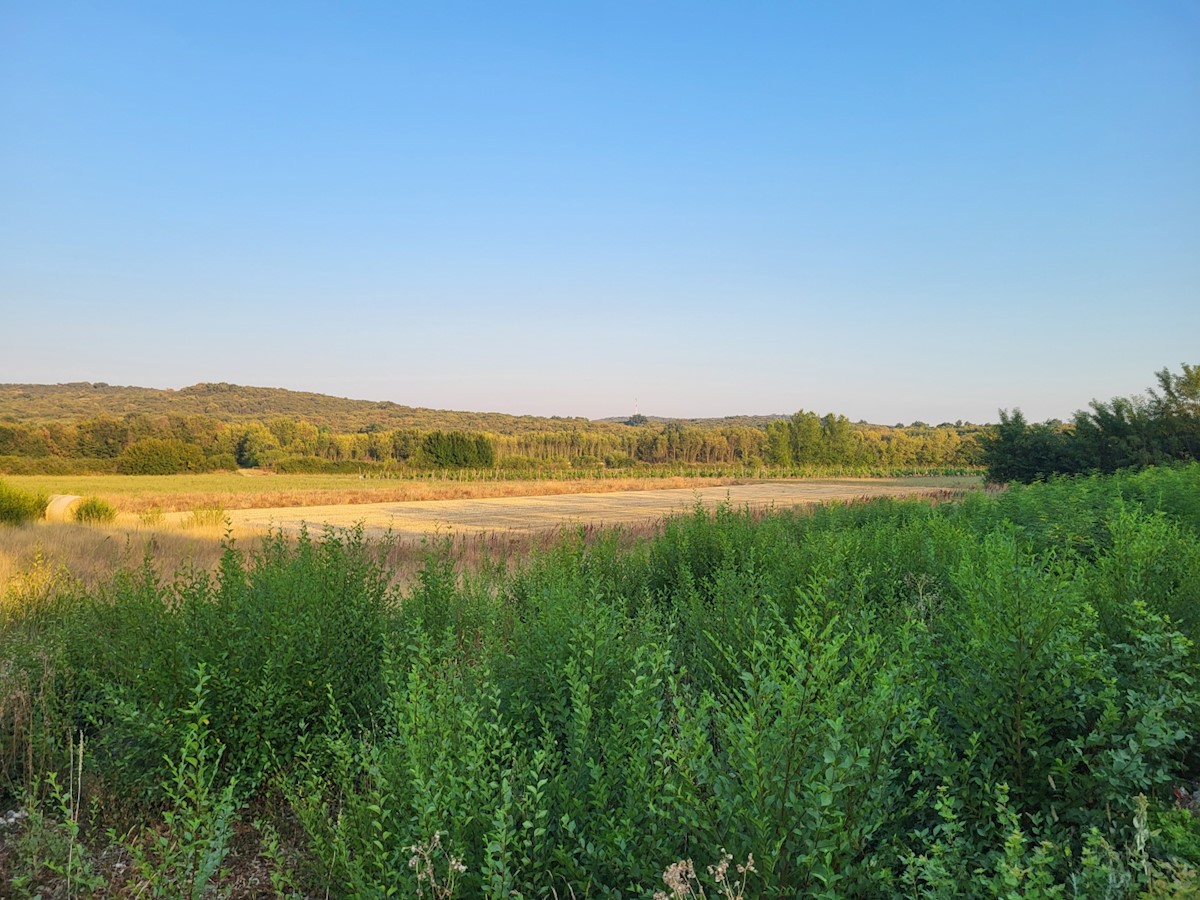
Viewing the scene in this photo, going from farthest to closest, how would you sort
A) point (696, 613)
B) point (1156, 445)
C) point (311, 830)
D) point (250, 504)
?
point (250, 504) → point (1156, 445) → point (696, 613) → point (311, 830)

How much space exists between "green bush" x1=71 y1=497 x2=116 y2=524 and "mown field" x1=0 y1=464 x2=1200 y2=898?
1822 cm

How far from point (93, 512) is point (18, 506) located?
302 cm

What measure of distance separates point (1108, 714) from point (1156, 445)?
100ft

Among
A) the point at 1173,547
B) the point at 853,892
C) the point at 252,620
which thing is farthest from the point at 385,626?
the point at 1173,547

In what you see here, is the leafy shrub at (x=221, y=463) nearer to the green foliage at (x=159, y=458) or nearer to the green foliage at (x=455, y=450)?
the green foliage at (x=159, y=458)

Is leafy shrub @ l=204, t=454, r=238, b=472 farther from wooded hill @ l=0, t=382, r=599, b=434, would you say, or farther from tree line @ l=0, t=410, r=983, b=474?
wooded hill @ l=0, t=382, r=599, b=434

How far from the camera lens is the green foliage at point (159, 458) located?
73375 mm

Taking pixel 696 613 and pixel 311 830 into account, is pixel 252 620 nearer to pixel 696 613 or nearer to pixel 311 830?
pixel 311 830

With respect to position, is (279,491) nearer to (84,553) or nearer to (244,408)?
(84,553)

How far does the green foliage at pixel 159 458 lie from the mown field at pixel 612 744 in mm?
79998

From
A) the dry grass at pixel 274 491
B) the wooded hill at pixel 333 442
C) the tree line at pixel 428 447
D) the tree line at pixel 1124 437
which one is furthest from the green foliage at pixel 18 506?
the tree line at pixel 428 447

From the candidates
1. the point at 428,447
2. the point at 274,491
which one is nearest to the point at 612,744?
the point at 274,491

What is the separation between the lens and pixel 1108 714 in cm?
294

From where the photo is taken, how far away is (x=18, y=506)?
762 inches
